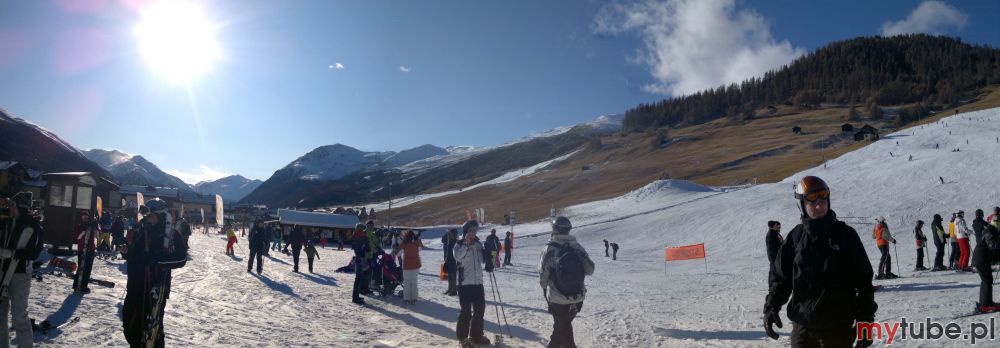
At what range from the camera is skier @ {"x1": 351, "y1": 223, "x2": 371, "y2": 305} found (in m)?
12.0

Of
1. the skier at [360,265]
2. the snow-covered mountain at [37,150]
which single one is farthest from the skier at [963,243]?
the snow-covered mountain at [37,150]

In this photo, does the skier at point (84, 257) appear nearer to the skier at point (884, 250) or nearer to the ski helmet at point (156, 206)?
the ski helmet at point (156, 206)

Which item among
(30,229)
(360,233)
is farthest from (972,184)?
(30,229)

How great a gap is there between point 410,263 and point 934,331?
9258 millimetres

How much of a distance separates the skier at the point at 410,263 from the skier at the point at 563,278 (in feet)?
20.2

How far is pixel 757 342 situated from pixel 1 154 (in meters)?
133

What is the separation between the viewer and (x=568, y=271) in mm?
5988

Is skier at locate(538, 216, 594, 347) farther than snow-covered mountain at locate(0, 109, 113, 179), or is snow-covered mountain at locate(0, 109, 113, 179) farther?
snow-covered mountain at locate(0, 109, 113, 179)

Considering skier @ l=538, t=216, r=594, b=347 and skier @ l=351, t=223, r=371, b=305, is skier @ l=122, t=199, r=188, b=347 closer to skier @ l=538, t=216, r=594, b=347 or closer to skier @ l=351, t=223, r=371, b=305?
skier @ l=538, t=216, r=594, b=347

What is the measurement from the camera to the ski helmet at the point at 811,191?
12.4ft

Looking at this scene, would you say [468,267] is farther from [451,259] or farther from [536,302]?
[536,302]

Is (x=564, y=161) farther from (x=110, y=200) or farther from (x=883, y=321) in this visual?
(x=883, y=321)

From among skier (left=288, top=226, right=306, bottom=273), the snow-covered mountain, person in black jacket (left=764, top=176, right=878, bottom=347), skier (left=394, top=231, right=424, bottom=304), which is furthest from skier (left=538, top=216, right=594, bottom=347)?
the snow-covered mountain

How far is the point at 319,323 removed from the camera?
9430 mm
